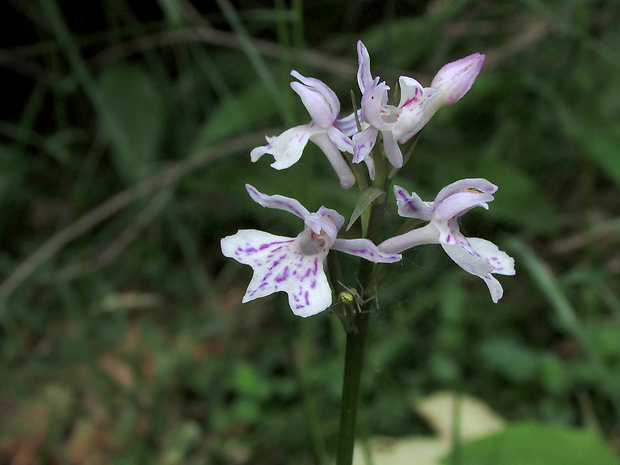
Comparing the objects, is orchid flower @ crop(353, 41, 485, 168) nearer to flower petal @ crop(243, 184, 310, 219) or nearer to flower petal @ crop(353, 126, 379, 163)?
flower petal @ crop(353, 126, 379, 163)

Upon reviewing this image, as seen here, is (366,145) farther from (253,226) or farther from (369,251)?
(253,226)

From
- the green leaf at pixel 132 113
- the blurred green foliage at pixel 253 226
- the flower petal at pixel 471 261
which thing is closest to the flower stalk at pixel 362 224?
the flower petal at pixel 471 261

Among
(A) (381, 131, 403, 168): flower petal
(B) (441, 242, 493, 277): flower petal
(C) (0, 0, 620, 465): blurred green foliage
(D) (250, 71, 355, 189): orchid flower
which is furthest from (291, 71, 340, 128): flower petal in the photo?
(C) (0, 0, 620, 465): blurred green foliage

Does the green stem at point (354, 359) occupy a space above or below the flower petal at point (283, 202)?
below

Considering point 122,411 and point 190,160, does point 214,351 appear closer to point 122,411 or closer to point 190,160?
point 122,411

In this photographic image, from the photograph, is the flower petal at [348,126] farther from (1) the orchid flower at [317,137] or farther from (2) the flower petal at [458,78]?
(2) the flower petal at [458,78]

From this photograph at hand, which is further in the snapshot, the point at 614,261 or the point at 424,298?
the point at 614,261

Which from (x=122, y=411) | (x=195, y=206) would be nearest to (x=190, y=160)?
(x=195, y=206)
